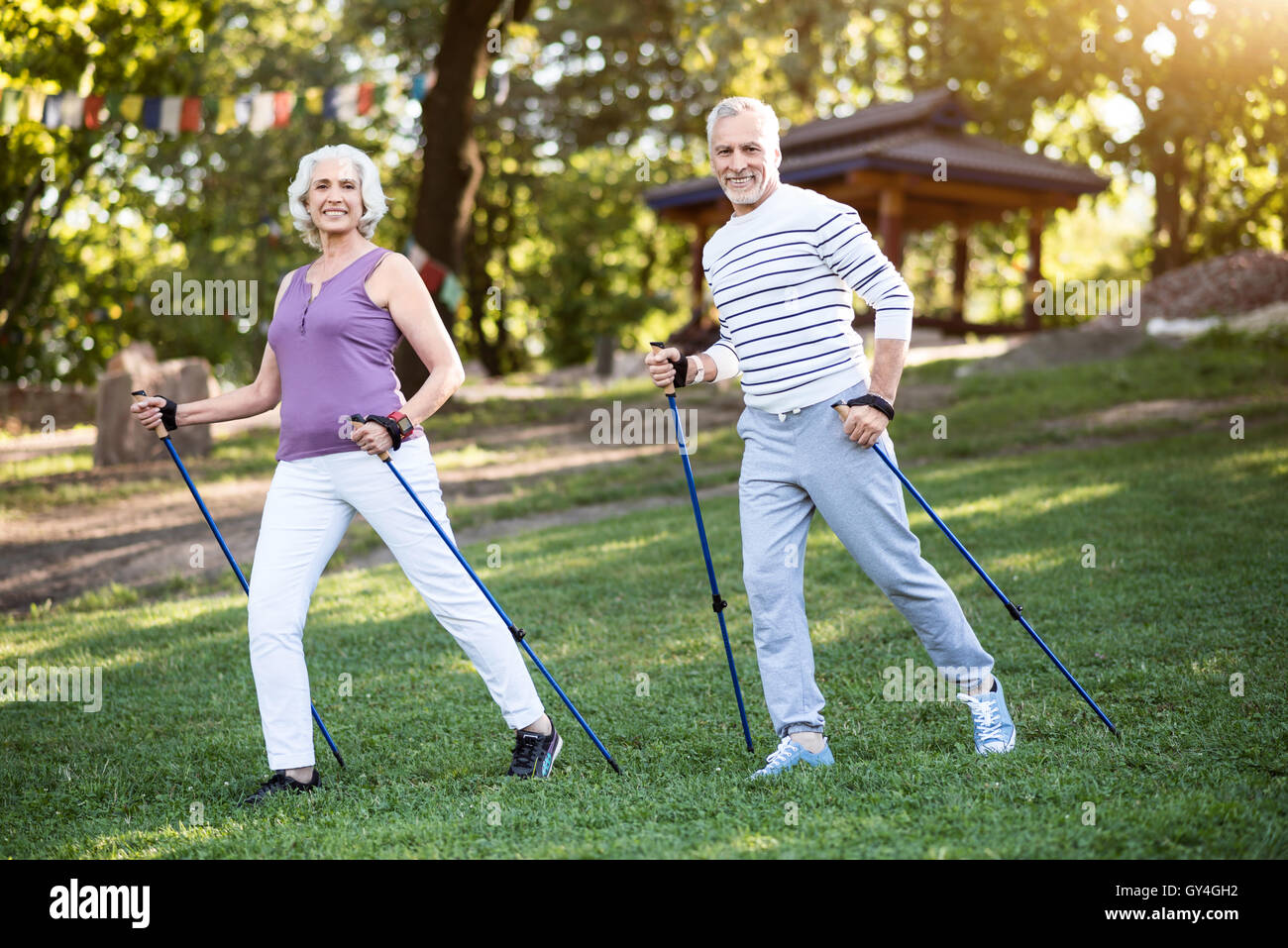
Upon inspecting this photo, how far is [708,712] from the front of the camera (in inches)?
176

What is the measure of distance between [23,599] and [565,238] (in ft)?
63.2

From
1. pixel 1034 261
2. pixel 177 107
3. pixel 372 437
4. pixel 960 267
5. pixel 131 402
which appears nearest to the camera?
pixel 372 437

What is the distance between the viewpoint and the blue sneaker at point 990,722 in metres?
3.76

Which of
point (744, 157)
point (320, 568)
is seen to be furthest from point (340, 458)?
point (744, 157)

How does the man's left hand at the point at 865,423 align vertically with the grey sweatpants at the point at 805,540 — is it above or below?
above

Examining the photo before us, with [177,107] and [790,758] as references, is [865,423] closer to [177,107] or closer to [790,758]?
[790,758]

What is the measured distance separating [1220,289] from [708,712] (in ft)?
48.8

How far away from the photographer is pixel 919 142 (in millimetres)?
17938

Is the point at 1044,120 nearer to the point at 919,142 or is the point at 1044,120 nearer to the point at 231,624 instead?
the point at 919,142

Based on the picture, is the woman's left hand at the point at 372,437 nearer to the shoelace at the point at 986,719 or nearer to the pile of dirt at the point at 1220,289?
the shoelace at the point at 986,719

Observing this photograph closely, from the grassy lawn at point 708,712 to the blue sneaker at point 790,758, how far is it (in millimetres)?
74

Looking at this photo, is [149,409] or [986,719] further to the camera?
[149,409]

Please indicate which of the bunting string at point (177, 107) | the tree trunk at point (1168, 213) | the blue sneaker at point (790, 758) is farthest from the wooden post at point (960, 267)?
the blue sneaker at point (790, 758)

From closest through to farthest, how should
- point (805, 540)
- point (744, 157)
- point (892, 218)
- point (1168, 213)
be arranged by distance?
point (744, 157) → point (805, 540) → point (892, 218) → point (1168, 213)
